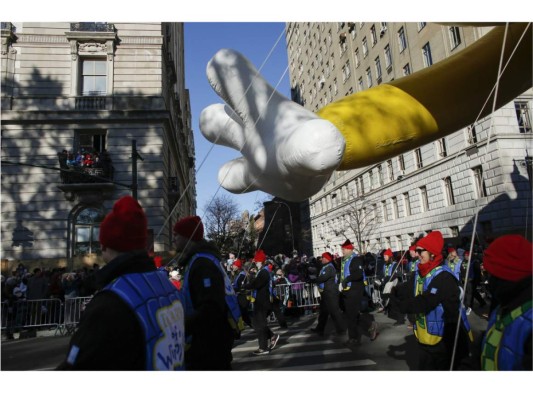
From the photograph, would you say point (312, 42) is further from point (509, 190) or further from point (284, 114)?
point (284, 114)

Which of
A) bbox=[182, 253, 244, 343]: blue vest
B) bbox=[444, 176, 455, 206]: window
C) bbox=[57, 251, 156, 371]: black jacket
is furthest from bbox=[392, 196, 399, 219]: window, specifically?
bbox=[57, 251, 156, 371]: black jacket

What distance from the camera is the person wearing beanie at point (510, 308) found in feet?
5.98

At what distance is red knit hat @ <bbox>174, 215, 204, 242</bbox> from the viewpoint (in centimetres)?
320

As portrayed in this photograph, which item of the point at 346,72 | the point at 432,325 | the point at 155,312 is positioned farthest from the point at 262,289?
the point at 346,72

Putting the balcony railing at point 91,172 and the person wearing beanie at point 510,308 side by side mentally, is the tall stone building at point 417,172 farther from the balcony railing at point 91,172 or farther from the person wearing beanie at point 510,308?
the balcony railing at point 91,172

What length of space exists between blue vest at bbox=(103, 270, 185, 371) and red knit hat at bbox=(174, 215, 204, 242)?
1224mm

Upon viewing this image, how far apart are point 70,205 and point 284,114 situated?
16928mm

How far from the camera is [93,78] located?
18.2 meters

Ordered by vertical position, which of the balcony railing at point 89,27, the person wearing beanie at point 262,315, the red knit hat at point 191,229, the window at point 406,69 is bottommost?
the person wearing beanie at point 262,315

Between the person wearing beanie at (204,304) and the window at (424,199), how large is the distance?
21870mm

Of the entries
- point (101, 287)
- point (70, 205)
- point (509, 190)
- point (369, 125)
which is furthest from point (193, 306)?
point (509, 190)

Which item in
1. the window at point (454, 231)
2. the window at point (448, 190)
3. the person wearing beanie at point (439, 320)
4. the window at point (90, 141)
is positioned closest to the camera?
the person wearing beanie at point (439, 320)

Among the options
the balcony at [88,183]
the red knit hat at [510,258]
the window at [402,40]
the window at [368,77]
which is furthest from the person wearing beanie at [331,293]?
the window at [368,77]

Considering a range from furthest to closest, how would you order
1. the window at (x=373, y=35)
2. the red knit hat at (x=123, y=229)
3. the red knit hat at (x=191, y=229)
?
1. the window at (x=373, y=35)
2. the red knit hat at (x=191, y=229)
3. the red knit hat at (x=123, y=229)
